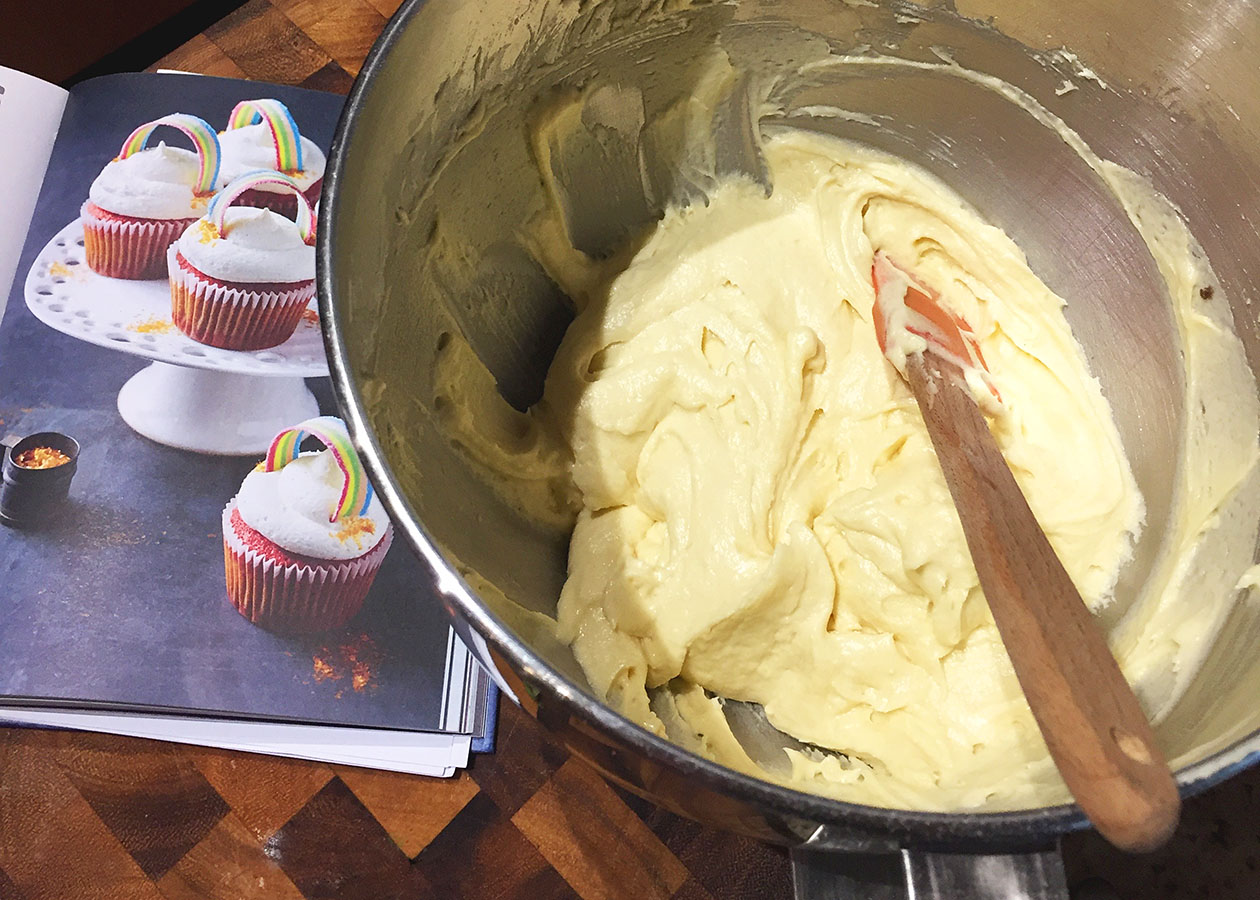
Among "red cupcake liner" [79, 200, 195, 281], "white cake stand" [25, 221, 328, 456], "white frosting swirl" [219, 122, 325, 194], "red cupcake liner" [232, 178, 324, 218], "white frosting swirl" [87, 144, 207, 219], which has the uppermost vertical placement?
"white frosting swirl" [219, 122, 325, 194]

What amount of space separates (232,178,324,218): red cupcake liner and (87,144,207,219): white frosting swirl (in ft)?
0.14

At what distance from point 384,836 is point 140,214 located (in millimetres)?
669

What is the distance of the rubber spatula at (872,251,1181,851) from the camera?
39cm

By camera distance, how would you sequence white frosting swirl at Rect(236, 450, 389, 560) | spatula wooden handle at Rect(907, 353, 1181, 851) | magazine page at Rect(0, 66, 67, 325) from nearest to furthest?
1. spatula wooden handle at Rect(907, 353, 1181, 851)
2. white frosting swirl at Rect(236, 450, 389, 560)
3. magazine page at Rect(0, 66, 67, 325)

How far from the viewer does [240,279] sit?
83cm

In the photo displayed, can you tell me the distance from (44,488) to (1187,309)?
106 centimetres

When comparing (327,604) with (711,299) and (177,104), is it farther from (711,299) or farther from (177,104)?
(177,104)

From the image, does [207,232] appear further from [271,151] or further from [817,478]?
[817,478]

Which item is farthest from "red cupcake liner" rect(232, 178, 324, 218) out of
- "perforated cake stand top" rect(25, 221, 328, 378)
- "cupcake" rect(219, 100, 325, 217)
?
"perforated cake stand top" rect(25, 221, 328, 378)

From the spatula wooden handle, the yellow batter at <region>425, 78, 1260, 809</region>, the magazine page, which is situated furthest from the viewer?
the magazine page

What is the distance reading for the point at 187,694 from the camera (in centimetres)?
73

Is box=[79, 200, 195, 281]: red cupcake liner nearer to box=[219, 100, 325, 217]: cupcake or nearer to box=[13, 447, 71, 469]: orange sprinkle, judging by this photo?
box=[219, 100, 325, 217]: cupcake

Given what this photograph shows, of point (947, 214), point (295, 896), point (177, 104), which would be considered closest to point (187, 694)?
point (295, 896)

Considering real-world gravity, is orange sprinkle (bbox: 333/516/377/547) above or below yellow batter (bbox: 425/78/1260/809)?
below
